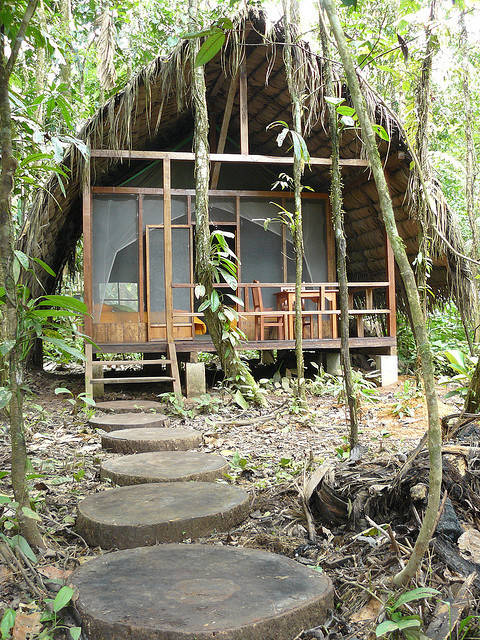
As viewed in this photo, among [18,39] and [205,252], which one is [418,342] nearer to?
[18,39]

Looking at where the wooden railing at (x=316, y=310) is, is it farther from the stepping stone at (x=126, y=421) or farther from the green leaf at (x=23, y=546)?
the green leaf at (x=23, y=546)

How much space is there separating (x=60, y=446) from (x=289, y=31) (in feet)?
15.4

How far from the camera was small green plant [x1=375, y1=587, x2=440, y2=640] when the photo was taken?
145 cm

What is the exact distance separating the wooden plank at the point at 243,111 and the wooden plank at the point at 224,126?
119 millimetres

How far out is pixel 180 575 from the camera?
1.84 meters

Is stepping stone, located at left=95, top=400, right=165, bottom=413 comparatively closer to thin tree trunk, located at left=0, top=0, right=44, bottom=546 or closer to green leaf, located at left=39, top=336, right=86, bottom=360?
thin tree trunk, located at left=0, top=0, right=44, bottom=546

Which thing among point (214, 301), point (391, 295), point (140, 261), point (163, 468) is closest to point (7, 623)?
point (163, 468)

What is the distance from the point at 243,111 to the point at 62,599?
20.7ft

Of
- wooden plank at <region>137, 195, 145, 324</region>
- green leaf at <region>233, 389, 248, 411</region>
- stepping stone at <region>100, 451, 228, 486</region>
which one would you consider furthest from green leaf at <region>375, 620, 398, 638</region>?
wooden plank at <region>137, 195, 145, 324</region>

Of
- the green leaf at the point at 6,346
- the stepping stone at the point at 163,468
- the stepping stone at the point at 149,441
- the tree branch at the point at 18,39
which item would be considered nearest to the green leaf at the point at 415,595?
the green leaf at the point at 6,346

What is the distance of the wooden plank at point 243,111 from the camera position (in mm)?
6863

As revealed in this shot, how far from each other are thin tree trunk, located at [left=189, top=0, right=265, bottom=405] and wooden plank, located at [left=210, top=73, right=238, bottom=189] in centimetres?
152

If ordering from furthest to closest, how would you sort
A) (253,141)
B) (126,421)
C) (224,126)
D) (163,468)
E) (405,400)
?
(253,141)
(224,126)
(405,400)
(126,421)
(163,468)

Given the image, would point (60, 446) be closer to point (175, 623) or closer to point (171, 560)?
point (171, 560)
